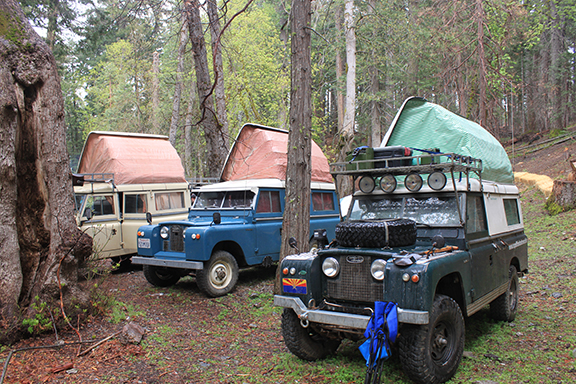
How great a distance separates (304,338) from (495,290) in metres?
2.83

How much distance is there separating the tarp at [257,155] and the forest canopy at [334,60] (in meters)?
1.39

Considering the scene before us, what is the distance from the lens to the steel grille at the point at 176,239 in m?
7.98

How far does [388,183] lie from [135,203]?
7288 mm

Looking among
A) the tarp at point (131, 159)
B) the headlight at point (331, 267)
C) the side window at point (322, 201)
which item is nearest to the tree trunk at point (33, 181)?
the headlight at point (331, 267)

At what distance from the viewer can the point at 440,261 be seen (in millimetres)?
4164

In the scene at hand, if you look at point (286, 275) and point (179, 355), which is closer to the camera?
point (286, 275)

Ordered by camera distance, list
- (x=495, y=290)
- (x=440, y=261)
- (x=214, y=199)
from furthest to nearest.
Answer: (x=214, y=199), (x=495, y=290), (x=440, y=261)

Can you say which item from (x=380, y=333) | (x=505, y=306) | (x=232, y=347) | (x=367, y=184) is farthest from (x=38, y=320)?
(x=505, y=306)

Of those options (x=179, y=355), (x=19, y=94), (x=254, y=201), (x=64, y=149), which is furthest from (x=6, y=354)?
(x=254, y=201)

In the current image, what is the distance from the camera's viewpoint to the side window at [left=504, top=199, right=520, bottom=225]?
669cm

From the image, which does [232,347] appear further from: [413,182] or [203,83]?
[203,83]

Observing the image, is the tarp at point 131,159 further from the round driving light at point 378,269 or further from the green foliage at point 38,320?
the round driving light at point 378,269

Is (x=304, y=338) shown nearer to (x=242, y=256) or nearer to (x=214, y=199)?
(x=242, y=256)

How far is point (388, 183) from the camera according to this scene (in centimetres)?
568
